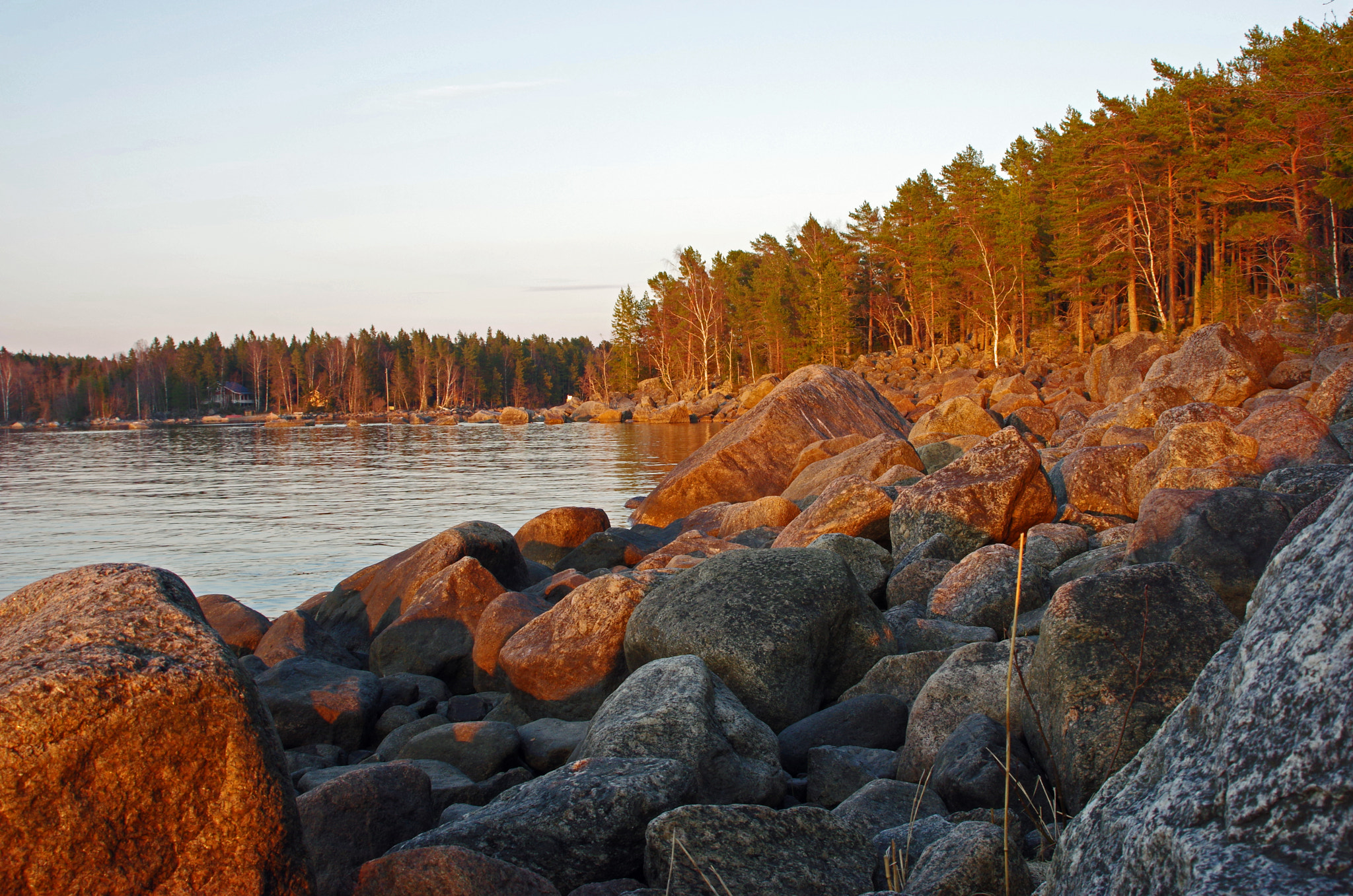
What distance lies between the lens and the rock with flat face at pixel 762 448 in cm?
1902

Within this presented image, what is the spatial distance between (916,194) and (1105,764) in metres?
66.8

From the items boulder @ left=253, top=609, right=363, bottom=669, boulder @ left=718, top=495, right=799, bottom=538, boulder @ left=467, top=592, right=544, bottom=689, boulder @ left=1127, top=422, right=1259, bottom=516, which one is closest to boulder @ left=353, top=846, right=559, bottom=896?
boulder @ left=467, top=592, right=544, bottom=689

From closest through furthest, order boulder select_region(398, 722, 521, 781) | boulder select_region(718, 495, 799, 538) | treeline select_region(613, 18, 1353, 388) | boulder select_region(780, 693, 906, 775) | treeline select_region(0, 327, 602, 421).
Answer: boulder select_region(780, 693, 906, 775), boulder select_region(398, 722, 521, 781), boulder select_region(718, 495, 799, 538), treeline select_region(613, 18, 1353, 388), treeline select_region(0, 327, 602, 421)

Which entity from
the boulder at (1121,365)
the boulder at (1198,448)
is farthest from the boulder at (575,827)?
the boulder at (1121,365)

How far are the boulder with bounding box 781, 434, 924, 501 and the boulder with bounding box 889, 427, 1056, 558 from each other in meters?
3.41

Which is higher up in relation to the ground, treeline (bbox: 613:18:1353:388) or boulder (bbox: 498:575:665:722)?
treeline (bbox: 613:18:1353:388)

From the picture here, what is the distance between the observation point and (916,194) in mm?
66250

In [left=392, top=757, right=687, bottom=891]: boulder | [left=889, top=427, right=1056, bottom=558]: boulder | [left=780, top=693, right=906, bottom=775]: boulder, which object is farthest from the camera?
[left=889, top=427, right=1056, bottom=558]: boulder

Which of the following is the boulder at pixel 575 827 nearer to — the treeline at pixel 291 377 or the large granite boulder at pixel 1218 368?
the large granite boulder at pixel 1218 368

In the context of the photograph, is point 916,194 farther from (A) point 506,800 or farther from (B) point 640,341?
(A) point 506,800

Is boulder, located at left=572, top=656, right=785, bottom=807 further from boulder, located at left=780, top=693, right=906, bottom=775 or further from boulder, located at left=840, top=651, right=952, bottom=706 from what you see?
boulder, located at left=840, top=651, right=952, bottom=706

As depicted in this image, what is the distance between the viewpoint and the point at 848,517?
37.4ft

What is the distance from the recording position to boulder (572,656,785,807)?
494cm

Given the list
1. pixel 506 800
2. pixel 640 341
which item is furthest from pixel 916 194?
pixel 506 800
